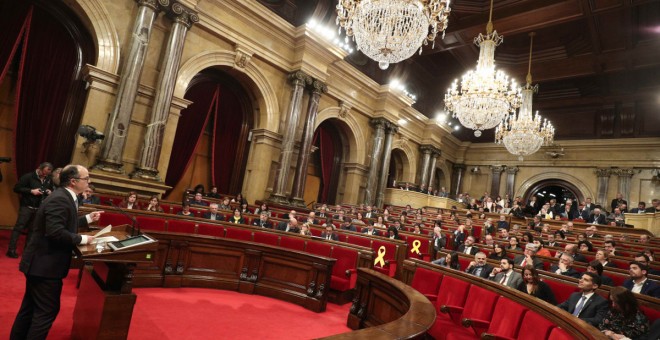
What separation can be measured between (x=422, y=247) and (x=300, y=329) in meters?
3.91

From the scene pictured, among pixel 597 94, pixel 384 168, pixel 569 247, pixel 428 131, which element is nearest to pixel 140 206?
pixel 569 247

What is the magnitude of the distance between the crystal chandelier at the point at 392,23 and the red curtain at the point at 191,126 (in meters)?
5.52

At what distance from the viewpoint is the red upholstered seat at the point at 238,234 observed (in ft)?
17.1

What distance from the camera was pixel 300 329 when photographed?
3.45 meters

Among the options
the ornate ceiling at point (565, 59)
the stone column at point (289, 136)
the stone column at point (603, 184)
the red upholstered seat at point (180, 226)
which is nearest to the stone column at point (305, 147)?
the stone column at point (289, 136)

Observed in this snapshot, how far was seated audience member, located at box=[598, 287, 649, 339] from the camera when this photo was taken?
8.59 feet

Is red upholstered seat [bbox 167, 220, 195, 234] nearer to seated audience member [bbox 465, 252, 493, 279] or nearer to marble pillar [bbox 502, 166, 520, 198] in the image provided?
seated audience member [bbox 465, 252, 493, 279]

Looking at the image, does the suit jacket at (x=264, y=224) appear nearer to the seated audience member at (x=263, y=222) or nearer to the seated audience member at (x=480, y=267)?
the seated audience member at (x=263, y=222)

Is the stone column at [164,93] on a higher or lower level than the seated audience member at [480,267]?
higher

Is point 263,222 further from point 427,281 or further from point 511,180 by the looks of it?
point 511,180

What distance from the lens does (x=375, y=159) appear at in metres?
13.9

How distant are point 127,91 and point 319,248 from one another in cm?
529

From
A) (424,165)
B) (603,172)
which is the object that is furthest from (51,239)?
(603,172)

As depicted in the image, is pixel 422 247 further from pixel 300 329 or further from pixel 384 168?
pixel 384 168
